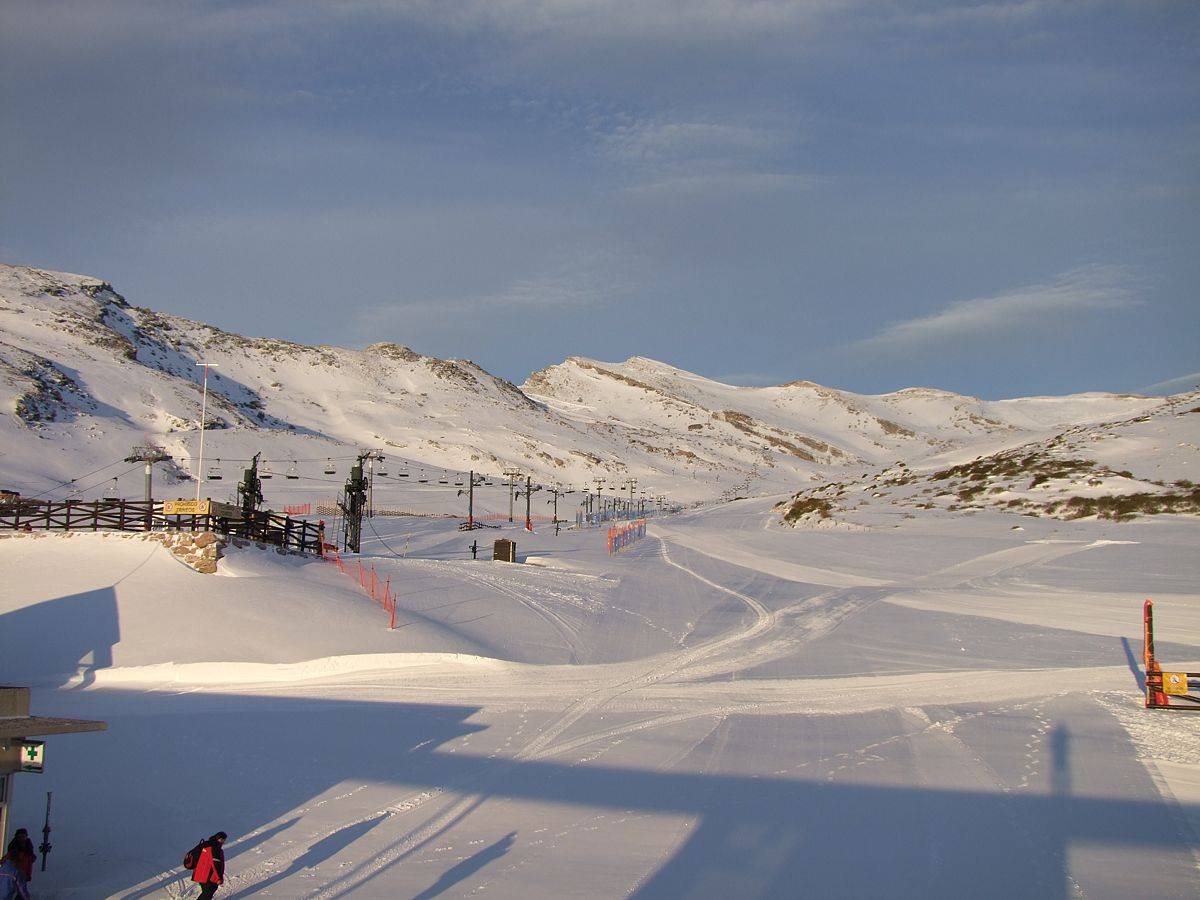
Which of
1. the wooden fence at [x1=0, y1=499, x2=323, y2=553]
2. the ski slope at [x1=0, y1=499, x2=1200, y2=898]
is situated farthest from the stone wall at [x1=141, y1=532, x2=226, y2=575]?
the ski slope at [x1=0, y1=499, x2=1200, y2=898]

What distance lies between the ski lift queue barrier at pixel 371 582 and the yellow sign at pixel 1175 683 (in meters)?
18.7

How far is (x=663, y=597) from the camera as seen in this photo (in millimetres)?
38719

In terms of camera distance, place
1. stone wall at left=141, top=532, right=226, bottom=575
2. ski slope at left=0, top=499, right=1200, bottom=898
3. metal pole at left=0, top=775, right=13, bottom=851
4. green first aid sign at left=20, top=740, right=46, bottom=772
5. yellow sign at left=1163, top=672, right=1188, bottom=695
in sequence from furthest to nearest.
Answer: stone wall at left=141, top=532, right=226, bottom=575, yellow sign at left=1163, top=672, right=1188, bottom=695, ski slope at left=0, top=499, right=1200, bottom=898, green first aid sign at left=20, top=740, right=46, bottom=772, metal pole at left=0, top=775, right=13, bottom=851

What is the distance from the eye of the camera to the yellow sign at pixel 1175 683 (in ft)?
63.7

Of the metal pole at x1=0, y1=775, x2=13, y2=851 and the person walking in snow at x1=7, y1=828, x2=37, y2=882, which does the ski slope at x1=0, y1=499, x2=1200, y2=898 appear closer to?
the person walking in snow at x1=7, y1=828, x2=37, y2=882

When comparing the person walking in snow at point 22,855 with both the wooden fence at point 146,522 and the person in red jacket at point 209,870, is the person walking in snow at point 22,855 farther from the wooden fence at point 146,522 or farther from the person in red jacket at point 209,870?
the wooden fence at point 146,522

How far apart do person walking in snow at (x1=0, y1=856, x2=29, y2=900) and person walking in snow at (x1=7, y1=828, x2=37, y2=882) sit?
0.07m

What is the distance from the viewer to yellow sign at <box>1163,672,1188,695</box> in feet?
63.7

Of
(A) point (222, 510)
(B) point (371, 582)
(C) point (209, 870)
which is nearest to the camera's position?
(C) point (209, 870)

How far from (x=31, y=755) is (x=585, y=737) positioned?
30.5ft

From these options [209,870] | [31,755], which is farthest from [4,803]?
[209,870]

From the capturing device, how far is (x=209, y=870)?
10445mm

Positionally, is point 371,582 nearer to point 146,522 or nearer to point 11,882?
point 146,522

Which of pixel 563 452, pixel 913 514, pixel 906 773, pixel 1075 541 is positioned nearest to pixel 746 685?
pixel 906 773
